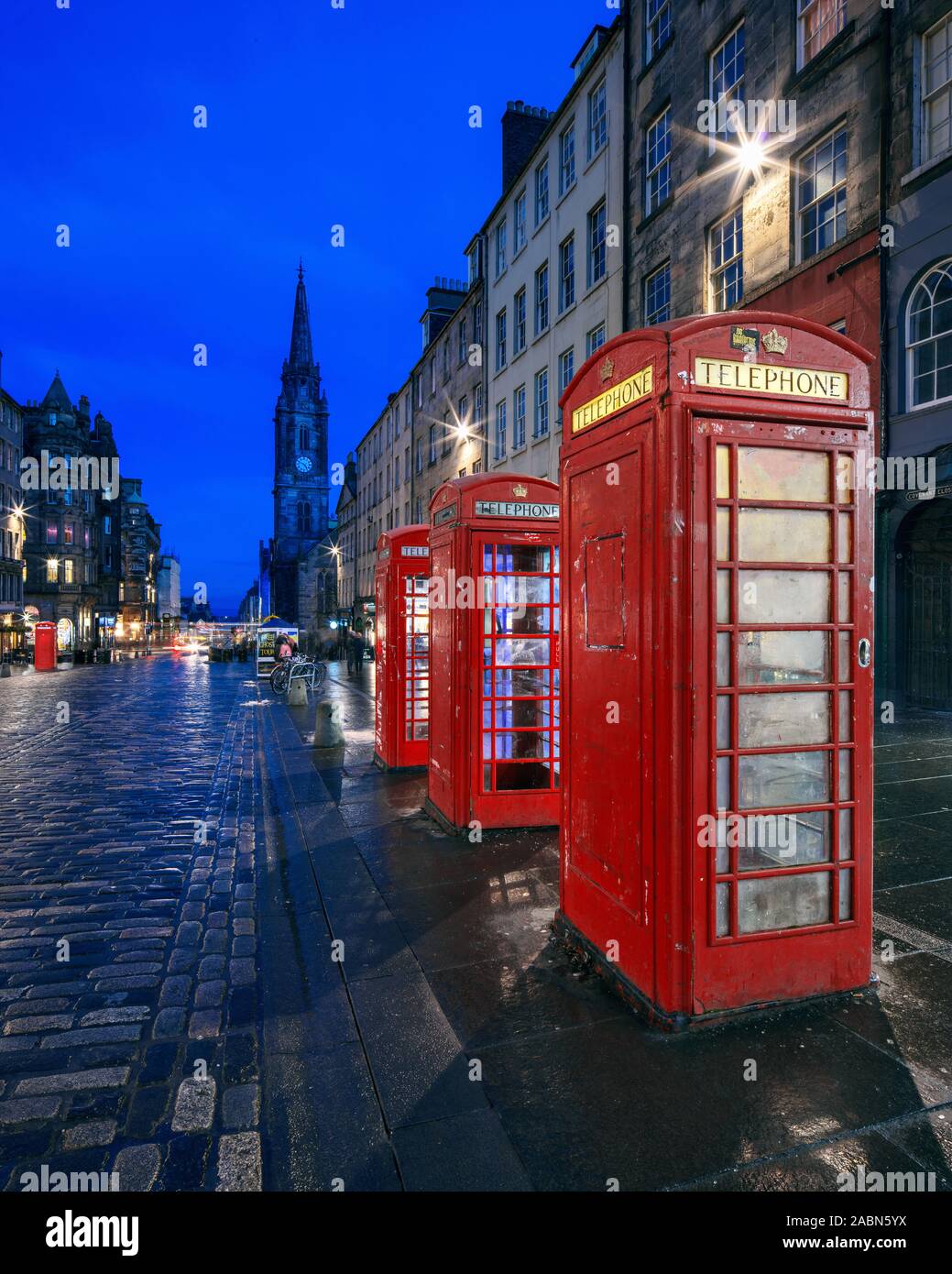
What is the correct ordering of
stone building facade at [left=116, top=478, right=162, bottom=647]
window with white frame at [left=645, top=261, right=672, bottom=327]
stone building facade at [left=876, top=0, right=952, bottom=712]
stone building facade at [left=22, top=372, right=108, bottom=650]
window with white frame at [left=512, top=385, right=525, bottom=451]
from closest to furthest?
stone building facade at [left=876, top=0, right=952, bottom=712] < window with white frame at [left=645, top=261, right=672, bottom=327] < window with white frame at [left=512, top=385, right=525, bottom=451] < stone building facade at [left=22, top=372, right=108, bottom=650] < stone building facade at [left=116, top=478, right=162, bottom=647]

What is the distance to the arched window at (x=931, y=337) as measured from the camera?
12.0 m

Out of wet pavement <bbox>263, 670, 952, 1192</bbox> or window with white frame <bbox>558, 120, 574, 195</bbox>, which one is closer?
wet pavement <bbox>263, 670, 952, 1192</bbox>

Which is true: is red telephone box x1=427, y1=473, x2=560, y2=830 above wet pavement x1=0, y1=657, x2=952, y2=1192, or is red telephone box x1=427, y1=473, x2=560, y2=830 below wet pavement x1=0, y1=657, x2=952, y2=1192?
above

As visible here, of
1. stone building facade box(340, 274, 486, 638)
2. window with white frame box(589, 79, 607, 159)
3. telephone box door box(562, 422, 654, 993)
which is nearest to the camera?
telephone box door box(562, 422, 654, 993)

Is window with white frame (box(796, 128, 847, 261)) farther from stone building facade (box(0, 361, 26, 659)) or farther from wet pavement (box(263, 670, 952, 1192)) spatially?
stone building facade (box(0, 361, 26, 659))

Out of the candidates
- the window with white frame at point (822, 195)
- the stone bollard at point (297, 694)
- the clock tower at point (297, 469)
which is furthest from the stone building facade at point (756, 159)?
the clock tower at point (297, 469)

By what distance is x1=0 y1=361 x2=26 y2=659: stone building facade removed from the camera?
48.8 meters

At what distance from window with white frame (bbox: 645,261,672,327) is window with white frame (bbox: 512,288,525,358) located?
23.3 ft

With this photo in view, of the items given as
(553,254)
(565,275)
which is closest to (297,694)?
(565,275)

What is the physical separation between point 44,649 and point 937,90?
39.3 meters

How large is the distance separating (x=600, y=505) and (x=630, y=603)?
65 cm

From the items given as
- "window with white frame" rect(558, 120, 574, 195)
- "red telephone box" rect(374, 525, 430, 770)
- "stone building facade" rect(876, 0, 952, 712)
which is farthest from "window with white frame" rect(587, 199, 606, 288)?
"red telephone box" rect(374, 525, 430, 770)

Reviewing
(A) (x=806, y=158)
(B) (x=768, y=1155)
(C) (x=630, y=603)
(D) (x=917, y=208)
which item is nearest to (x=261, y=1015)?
(B) (x=768, y=1155)
